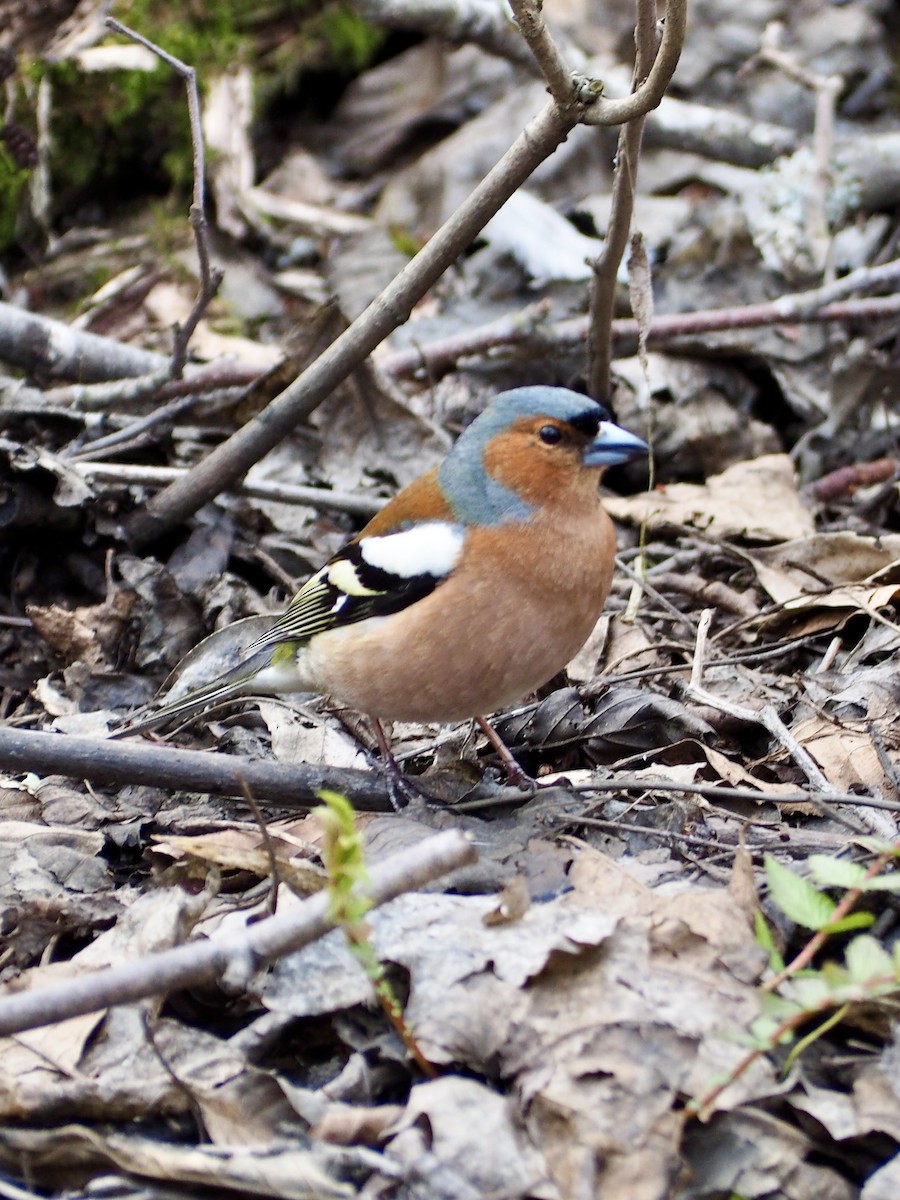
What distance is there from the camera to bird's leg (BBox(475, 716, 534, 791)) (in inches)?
144

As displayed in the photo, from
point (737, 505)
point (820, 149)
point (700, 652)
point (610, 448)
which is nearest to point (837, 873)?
point (700, 652)

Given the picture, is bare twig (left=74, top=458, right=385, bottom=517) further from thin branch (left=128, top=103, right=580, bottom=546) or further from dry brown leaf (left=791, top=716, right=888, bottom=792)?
dry brown leaf (left=791, top=716, right=888, bottom=792)

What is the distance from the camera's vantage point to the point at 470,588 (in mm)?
3551

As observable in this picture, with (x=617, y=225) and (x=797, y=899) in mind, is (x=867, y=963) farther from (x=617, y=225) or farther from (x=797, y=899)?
(x=617, y=225)

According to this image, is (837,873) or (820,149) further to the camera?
(820,149)

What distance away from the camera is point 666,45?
11.1 ft

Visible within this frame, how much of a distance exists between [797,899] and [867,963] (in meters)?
0.22

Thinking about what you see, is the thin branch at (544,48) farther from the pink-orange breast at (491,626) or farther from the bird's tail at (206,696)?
the bird's tail at (206,696)

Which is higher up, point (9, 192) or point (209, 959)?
point (9, 192)

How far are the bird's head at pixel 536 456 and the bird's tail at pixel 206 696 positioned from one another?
89cm

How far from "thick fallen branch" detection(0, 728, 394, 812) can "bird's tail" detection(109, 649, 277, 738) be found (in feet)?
1.78

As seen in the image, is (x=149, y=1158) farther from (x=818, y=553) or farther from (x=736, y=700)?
(x=818, y=553)

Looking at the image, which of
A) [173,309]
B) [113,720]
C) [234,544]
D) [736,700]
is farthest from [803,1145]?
[173,309]

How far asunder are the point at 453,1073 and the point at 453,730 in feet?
6.59
